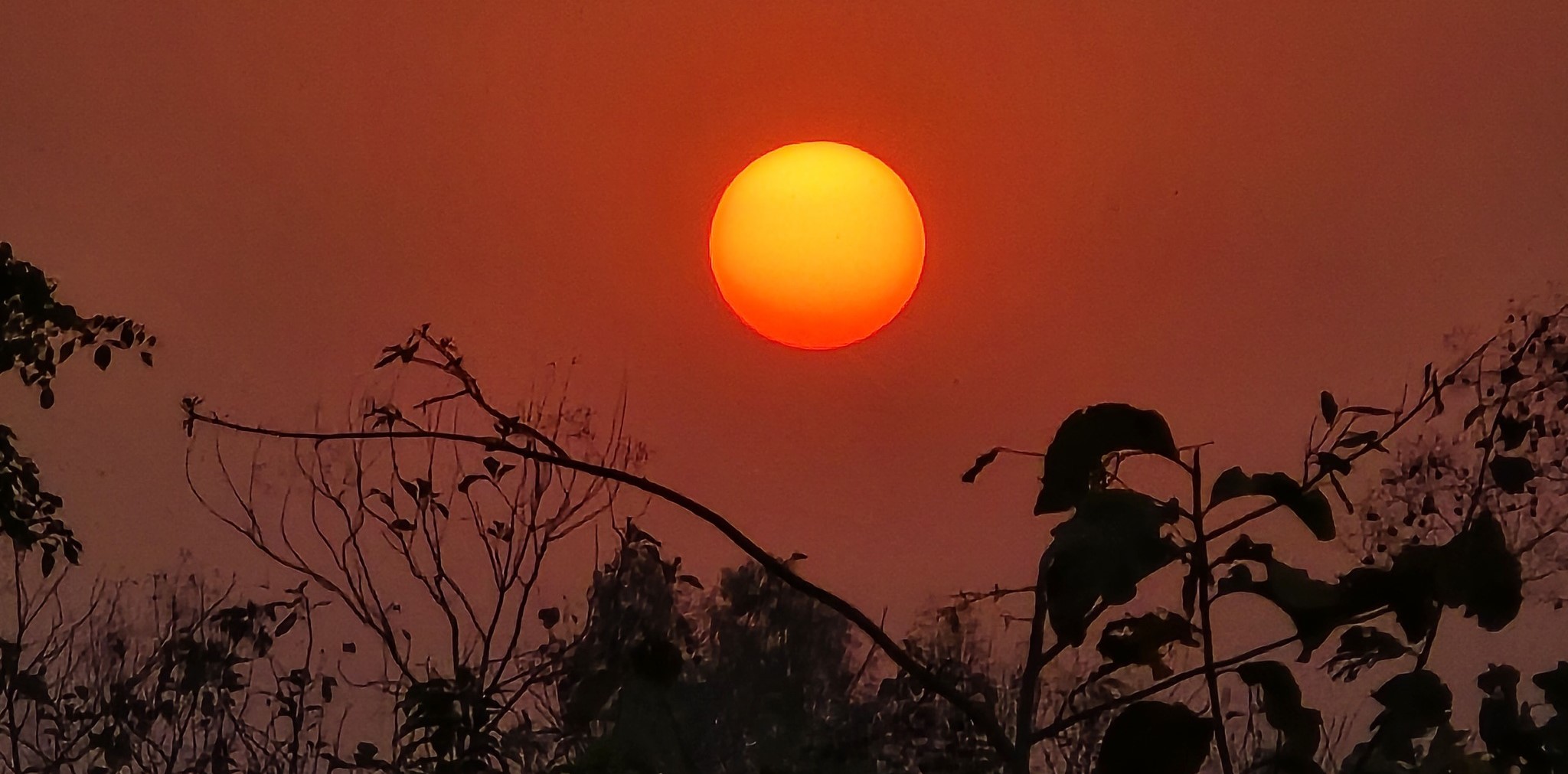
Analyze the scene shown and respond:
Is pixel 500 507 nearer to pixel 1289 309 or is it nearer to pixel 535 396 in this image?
pixel 535 396

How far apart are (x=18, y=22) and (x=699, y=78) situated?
2.44ft

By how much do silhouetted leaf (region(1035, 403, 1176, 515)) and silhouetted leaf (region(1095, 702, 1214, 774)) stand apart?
12 cm

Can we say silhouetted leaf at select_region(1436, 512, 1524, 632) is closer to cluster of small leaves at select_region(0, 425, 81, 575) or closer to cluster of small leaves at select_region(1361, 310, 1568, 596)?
cluster of small leaves at select_region(1361, 310, 1568, 596)

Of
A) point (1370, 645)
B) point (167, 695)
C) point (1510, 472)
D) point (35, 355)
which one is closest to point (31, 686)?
point (167, 695)

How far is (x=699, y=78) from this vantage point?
138 centimetres

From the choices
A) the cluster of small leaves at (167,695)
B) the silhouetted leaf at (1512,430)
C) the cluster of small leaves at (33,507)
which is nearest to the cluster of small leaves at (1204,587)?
the silhouetted leaf at (1512,430)

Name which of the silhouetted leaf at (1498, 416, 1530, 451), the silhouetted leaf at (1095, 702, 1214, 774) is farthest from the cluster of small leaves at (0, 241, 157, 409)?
the silhouetted leaf at (1498, 416, 1530, 451)

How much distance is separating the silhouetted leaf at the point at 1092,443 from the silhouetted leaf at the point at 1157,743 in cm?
12

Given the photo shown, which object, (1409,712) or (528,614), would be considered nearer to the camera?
(1409,712)

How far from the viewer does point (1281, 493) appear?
2.17 feet

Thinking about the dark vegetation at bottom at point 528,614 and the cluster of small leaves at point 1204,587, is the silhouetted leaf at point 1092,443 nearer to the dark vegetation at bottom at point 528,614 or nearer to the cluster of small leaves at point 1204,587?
the cluster of small leaves at point 1204,587

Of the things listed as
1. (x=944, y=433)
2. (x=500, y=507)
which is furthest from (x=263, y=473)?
(x=944, y=433)

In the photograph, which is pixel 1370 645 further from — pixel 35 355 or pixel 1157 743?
pixel 35 355

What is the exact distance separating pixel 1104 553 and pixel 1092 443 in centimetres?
6
